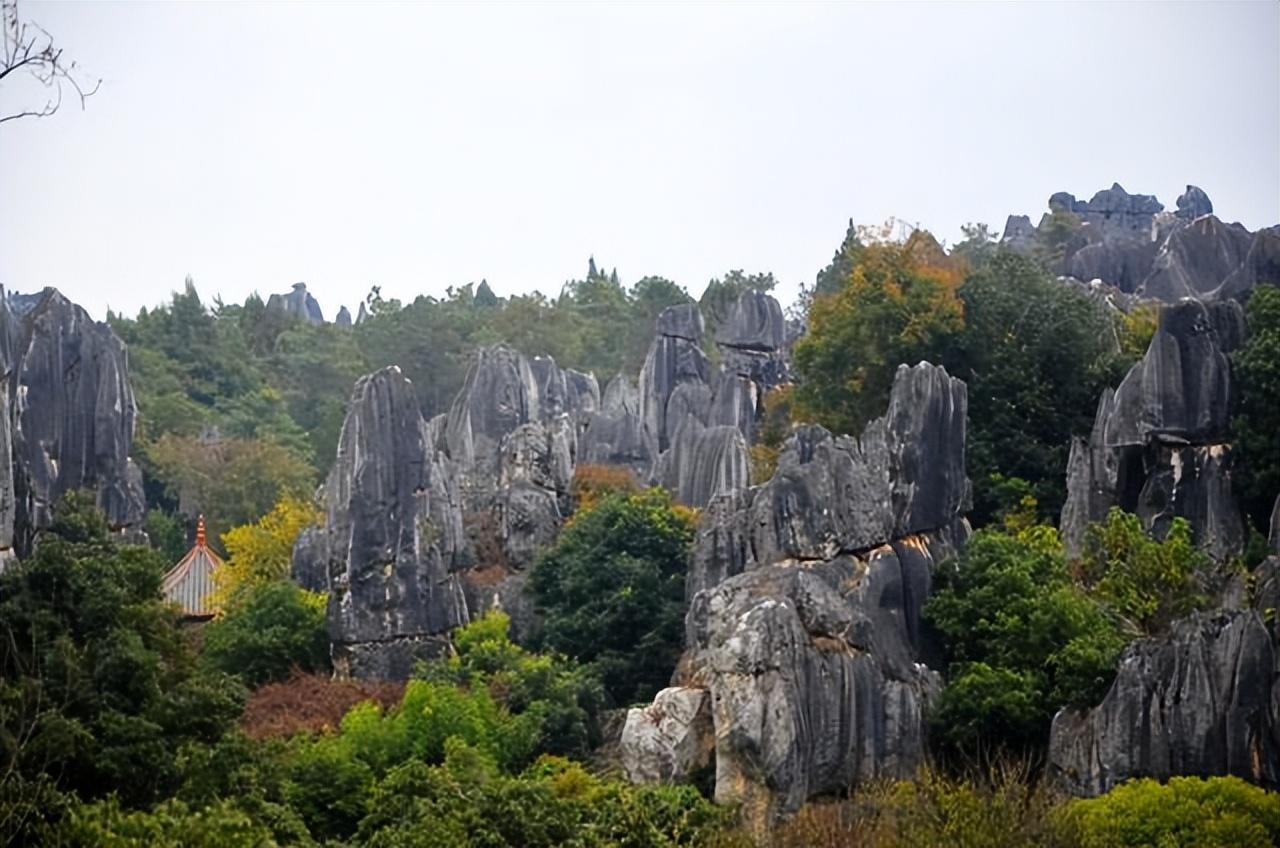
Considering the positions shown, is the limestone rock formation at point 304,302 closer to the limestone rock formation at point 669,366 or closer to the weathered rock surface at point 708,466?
the limestone rock formation at point 669,366

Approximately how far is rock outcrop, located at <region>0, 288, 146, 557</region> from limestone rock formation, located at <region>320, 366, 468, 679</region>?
26.9ft

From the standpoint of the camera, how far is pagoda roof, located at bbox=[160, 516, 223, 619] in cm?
3191

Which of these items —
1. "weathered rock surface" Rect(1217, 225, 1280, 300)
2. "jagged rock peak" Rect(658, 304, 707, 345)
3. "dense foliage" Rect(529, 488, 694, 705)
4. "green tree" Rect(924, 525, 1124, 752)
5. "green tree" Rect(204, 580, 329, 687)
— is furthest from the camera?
"jagged rock peak" Rect(658, 304, 707, 345)

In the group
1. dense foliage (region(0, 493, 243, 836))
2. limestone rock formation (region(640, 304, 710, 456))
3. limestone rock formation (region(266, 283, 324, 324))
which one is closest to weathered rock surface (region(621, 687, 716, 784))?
dense foliage (region(0, 493, 243, 836))

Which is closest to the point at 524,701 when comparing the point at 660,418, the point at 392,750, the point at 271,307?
the point at 392,750

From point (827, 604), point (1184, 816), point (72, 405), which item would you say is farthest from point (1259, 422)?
point (72, 405)

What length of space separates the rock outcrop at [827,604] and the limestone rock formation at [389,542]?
12.2 ft

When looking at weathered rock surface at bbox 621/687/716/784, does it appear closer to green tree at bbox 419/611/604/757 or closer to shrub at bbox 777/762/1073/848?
shrub at bbox 777/762/1073/848

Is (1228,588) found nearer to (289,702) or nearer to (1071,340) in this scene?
(1071,340)

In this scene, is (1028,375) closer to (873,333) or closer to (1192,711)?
(873,333)

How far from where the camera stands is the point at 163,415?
4544 centimetres

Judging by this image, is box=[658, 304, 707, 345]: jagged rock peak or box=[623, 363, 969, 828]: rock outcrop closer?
box=[623, 363, 969, 828]: rock outcrop

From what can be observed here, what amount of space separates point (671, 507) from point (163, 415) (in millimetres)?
19830

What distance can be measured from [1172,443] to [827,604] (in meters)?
6.86
